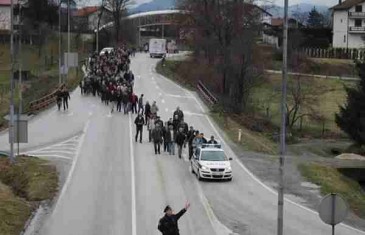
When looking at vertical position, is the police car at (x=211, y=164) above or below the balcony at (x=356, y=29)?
below

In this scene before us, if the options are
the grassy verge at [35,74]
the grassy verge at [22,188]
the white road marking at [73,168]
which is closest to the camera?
the grassy verge at [22,188]

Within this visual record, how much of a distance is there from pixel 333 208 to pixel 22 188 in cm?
1491

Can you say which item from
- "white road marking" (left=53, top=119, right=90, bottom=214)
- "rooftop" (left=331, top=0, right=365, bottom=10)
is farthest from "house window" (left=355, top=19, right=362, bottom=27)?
"white road marking" (left=53, top=119, right=90, bottom=214)

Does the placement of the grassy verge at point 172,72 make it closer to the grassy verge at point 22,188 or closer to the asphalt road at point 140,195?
the asphalt road at point 140,195

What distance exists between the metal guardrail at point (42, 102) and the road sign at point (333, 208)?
117 feet

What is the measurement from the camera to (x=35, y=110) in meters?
48.2

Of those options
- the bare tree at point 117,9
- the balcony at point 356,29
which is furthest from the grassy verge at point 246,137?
the balcony at point 356,29

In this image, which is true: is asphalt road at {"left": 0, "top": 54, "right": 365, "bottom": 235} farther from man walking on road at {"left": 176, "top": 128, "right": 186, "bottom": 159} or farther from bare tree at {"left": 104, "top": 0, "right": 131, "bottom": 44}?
bare tree at {"left": 104, "top": 0, "right": 131, "bottom": 44}

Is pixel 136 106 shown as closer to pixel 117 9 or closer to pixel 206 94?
pixel 206 94

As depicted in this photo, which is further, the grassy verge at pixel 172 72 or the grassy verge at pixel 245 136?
the grassy verge at pixel 172 72

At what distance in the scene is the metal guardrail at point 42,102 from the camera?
48416mm

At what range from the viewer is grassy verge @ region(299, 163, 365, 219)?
27.8 metres

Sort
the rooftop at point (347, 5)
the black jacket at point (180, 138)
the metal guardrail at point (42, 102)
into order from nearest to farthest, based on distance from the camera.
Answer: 1. the black jacket at point (180, 138)
2. the metal guardrail at point (42, 102)
3. the rooftop at point (347, 5)

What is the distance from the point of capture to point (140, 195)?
25.9m
